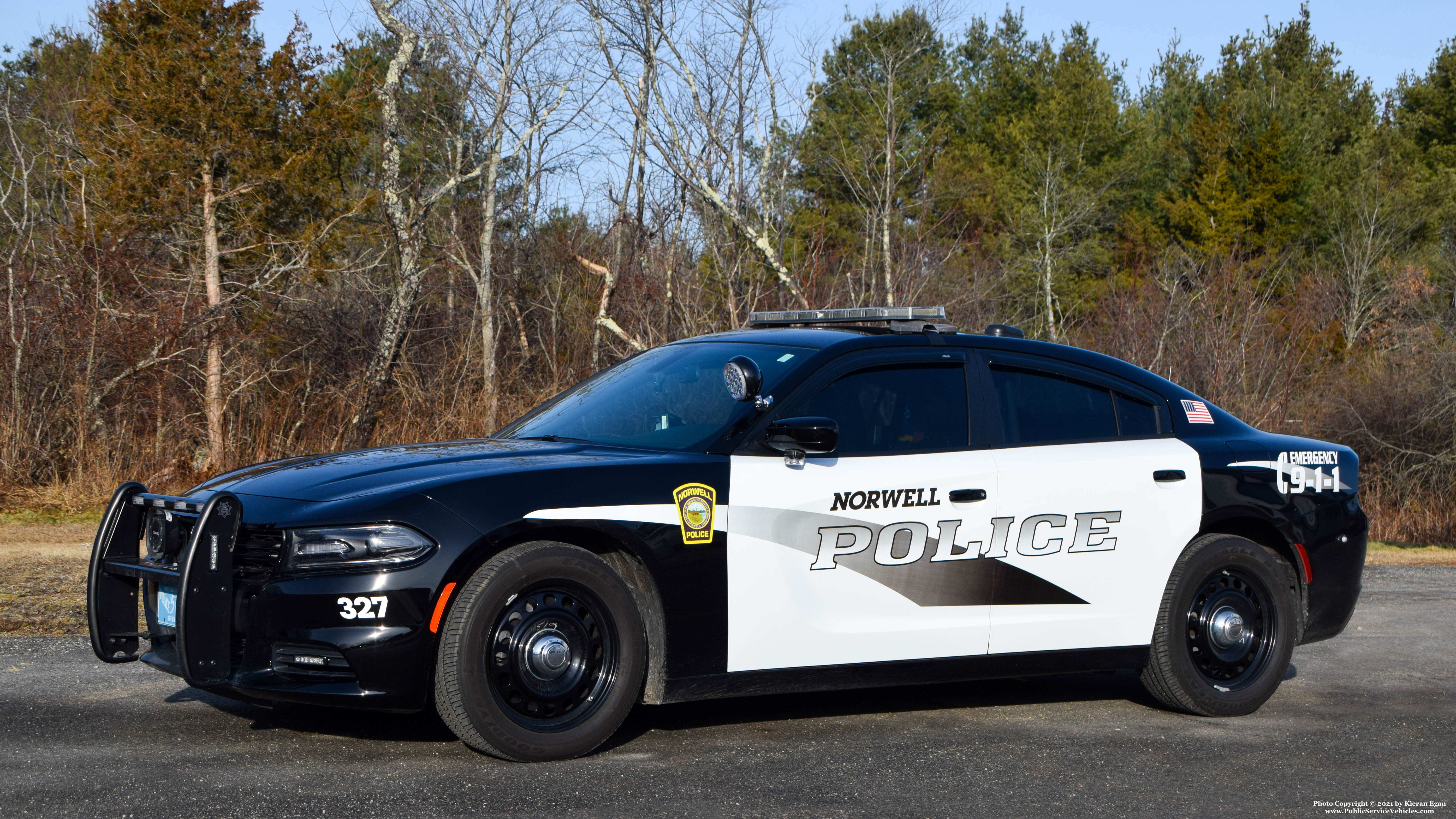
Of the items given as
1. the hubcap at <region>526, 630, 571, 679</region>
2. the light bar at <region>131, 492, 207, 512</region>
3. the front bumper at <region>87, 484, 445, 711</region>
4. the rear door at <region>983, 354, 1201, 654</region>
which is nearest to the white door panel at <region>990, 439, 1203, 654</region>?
the rear door at <region>983, 354, 1201, 654</region>

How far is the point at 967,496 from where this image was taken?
545 cm

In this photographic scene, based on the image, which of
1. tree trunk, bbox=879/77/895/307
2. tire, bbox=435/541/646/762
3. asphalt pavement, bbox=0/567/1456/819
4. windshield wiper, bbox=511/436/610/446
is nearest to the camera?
asphalt pavement, bbox=0/567/1456/819

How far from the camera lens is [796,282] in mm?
20766

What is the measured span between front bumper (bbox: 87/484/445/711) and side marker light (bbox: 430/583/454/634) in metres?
0.02

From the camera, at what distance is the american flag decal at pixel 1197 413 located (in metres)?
6.22

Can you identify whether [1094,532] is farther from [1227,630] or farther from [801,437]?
[801,437]

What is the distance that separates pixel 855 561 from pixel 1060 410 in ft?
4.33

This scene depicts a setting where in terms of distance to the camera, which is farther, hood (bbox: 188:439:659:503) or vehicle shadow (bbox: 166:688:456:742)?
vehicle shadow (bbox: 166:688:456:742)

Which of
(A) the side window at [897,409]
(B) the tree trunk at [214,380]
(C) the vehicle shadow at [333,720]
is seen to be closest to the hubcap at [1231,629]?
(A) the side window at [897,409]

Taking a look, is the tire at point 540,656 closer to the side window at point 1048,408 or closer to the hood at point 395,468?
the hood at point 395,468

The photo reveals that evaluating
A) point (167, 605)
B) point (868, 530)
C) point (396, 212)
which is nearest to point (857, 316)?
point (868, 530)

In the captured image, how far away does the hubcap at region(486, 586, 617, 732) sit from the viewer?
4.62 m

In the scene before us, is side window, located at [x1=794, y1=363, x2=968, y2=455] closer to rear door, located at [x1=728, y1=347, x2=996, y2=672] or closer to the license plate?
rear door, located at [x1=728, y1=347, x2=996, y2=672]

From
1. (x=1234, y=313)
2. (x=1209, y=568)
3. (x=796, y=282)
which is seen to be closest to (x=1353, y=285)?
(x=1234, y=313)
